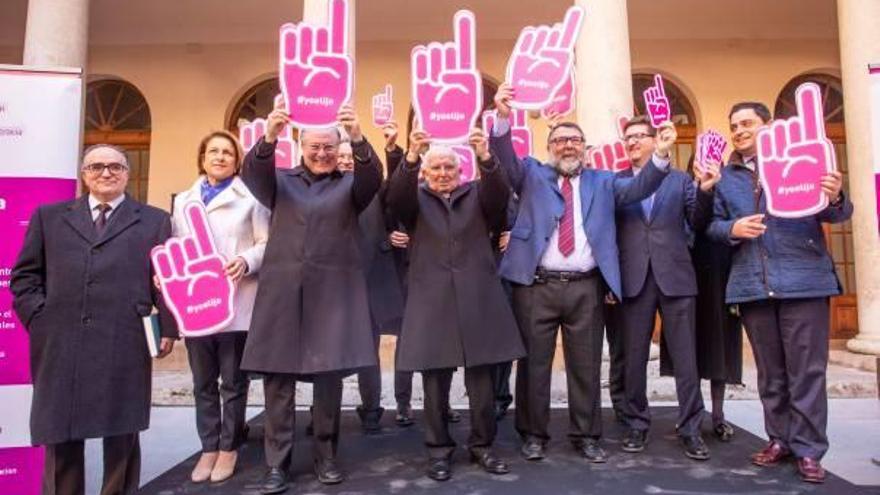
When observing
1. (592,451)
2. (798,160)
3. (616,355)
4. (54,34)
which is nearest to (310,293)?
(592,451)

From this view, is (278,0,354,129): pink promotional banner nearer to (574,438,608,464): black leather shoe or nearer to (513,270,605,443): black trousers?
(513,270,605,443): black trousers

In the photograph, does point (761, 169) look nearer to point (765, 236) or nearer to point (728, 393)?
point (765, 236)

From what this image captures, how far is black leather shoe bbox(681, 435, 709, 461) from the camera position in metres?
3.75

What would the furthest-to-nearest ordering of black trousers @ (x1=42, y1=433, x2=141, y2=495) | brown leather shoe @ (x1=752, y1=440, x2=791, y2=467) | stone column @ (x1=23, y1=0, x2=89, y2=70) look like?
stone column @ (x1=23, y1=0, x2=89, y2=70), brown leather shoe @ (x1=752, y1=440, x2=791, y2=467), black trousers @ (x1=42, y1=433, x2=141, y2=495)

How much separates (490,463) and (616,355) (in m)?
1.39

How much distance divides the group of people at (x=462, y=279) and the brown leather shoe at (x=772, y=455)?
0.04 feet

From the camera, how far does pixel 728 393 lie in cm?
603

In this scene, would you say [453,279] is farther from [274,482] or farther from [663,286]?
[274,482]

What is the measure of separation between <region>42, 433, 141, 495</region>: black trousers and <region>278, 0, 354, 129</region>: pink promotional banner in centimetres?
186

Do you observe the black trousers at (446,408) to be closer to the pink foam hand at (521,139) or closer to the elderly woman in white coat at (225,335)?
the elderly woman in white coat at (225,335)

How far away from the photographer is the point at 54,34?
24.8 feet

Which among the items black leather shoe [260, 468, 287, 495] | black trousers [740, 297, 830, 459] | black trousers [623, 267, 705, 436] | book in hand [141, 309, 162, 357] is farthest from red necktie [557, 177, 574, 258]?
book in hand [141, 309, 162, 357]

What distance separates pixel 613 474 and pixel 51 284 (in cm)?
306

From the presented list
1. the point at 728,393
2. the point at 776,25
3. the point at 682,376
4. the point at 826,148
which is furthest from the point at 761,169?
the point at 776,25
